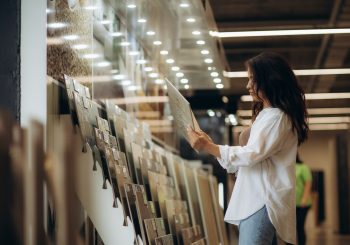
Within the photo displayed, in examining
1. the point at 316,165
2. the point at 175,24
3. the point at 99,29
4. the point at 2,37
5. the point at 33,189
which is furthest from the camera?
the point at 316,165

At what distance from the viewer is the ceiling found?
294 inches

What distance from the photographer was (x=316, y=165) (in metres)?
26.2

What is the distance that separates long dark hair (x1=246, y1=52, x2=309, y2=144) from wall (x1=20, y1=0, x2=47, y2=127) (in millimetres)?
844

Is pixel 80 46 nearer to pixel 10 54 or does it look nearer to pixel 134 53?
pixel 10 54

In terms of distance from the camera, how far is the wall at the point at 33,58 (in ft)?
9.45

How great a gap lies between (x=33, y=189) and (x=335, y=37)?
24.4 feet

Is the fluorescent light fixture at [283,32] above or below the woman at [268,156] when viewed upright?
above

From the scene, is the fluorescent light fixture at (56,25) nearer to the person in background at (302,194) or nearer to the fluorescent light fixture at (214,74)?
the fluorescent light fixture at (214,74)

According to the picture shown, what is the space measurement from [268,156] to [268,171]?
0.21ft

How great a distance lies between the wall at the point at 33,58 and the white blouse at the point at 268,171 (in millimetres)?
744

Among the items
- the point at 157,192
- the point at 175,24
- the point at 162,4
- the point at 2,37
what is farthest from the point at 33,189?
the point at 175,24

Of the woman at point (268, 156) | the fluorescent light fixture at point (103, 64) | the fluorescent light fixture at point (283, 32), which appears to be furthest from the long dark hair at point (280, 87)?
the fluorescent light fixture at point (283, 32)

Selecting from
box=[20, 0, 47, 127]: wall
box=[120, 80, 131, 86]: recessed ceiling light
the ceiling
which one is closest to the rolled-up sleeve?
box=[20, 0, 47, 127]: wall

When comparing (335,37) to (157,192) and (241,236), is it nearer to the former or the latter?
(157,192)
